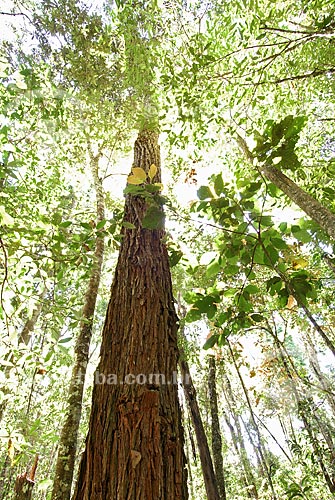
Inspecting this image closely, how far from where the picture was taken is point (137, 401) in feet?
4.03

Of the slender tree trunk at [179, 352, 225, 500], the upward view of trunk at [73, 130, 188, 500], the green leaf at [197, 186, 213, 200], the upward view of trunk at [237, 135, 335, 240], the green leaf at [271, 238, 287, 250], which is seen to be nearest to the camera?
the upward view of trunk at [73, 130, 188, 500]

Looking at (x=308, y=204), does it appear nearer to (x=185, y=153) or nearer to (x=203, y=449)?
(x=185, y=153)

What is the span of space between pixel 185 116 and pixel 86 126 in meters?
2.63

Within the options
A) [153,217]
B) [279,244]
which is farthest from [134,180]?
[279,244]

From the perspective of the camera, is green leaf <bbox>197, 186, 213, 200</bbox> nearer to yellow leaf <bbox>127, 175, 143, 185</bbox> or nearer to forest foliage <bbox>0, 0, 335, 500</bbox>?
forest foliage <bbox>0, 0, 335, 500</bbox>

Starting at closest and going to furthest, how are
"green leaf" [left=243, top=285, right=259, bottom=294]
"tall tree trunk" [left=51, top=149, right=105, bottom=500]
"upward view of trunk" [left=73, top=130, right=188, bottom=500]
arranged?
1. "upward view of trunk" [left=73, top=130, right=188, bottom=500]
2. "green leaf" [left=243, top=285, right=259, bottom=294]
3. "tall tree trunk" [left=51, top=149, right=105, bottom=500]

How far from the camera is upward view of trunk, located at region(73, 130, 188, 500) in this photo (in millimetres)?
1059

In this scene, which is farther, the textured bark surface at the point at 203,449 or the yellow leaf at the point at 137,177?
the textured bark surface at the point at 203,449

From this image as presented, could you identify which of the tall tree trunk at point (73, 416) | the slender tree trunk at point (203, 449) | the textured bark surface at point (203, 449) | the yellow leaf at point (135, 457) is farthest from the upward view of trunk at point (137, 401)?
the textured bark surface at point (203, 449)

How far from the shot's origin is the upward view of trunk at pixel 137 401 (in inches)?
41.7

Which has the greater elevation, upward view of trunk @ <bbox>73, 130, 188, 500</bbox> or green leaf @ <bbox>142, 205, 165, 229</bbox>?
green leaf @ <bbox>142, 205, 165, 229</bbox>

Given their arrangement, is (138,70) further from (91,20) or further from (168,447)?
(168,447)

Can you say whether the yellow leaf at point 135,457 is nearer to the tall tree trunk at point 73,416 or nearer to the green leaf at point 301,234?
the green leaf at point 301,234

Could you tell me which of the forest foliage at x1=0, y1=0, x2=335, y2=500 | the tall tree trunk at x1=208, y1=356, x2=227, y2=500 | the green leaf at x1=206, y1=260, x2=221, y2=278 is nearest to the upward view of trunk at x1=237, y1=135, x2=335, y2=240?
the forest foliage at x1=0, y1=0, x2=335, y2=500
